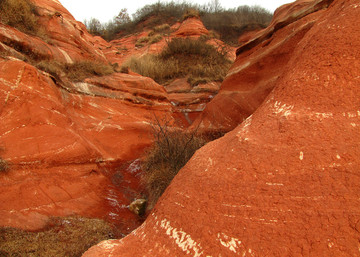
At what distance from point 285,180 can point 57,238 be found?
189 cm

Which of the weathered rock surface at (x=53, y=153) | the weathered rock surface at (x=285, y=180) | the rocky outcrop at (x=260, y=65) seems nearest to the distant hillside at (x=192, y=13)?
the rocky outcrop at (x=260, y=65)

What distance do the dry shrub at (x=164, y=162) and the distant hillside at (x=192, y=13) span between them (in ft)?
45.7

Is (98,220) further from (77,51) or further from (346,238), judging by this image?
(77,51)

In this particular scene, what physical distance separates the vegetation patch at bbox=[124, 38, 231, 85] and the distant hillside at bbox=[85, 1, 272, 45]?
15.6 feet

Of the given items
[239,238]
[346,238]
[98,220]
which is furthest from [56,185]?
[346,238]

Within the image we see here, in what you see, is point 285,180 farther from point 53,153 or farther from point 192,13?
point 192,13

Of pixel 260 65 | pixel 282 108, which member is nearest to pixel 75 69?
pixel 260 65

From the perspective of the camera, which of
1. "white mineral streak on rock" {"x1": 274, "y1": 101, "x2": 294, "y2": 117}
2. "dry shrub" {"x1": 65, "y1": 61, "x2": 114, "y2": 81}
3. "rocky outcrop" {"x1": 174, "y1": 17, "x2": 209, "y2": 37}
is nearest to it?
"white mineral streak on rock" {"x1": 274, "y1": 101, "x2": 294, "y2": 117}

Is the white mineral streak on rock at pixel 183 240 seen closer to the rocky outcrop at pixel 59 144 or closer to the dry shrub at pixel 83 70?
the rocky outcrop at pixel 59 144

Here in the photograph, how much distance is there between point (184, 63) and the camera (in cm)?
1136

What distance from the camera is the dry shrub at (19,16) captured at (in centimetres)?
507

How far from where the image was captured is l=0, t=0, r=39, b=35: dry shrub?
507 centimetres

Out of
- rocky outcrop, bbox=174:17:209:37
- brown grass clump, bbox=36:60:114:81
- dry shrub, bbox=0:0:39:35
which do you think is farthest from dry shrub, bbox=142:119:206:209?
rocky outcrop, bbox=174:17:209:37

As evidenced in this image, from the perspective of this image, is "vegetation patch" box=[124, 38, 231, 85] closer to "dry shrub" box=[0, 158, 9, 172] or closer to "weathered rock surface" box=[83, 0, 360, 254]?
"dry shrub" box=[0, 158, 9, 172]
